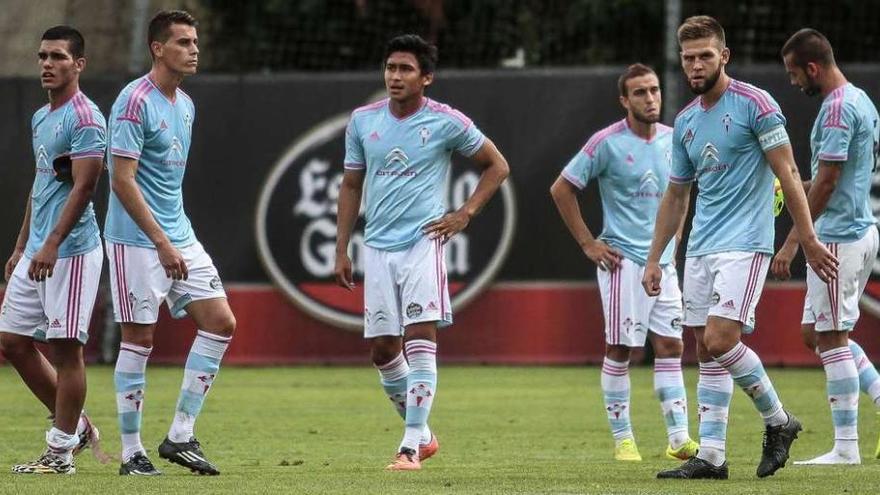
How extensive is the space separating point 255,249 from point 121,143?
28.6 ft

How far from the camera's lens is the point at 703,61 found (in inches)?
339

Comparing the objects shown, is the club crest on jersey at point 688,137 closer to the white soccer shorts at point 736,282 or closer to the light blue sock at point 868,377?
the white soccer shorts at point 736,282

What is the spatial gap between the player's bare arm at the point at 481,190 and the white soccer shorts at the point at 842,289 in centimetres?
175

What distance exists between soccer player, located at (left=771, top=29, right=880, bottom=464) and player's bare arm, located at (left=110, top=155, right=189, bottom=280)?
3287 mm

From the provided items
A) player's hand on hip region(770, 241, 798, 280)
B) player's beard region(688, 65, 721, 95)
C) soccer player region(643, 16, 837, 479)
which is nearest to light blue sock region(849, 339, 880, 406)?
player's hand on hip region(770, 241, 798, 280)

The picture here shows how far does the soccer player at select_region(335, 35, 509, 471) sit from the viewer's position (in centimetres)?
945

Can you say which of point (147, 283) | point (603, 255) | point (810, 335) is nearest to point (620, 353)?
point (603, 255)

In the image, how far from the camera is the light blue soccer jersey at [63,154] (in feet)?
29.7

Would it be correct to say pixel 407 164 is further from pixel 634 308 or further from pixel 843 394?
pixel 843 394

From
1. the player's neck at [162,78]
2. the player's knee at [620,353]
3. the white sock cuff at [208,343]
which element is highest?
the player's neck at [162,78]

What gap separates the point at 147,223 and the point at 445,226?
65.0 inches

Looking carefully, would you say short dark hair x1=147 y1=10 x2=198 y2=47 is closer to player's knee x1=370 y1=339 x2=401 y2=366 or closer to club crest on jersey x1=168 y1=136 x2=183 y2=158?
club crest on jersey x1=168 y1=136 x2=183 y2=158

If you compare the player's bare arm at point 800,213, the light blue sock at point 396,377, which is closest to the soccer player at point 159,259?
the light blue sock at point 396,377

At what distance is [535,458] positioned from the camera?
392 inches
